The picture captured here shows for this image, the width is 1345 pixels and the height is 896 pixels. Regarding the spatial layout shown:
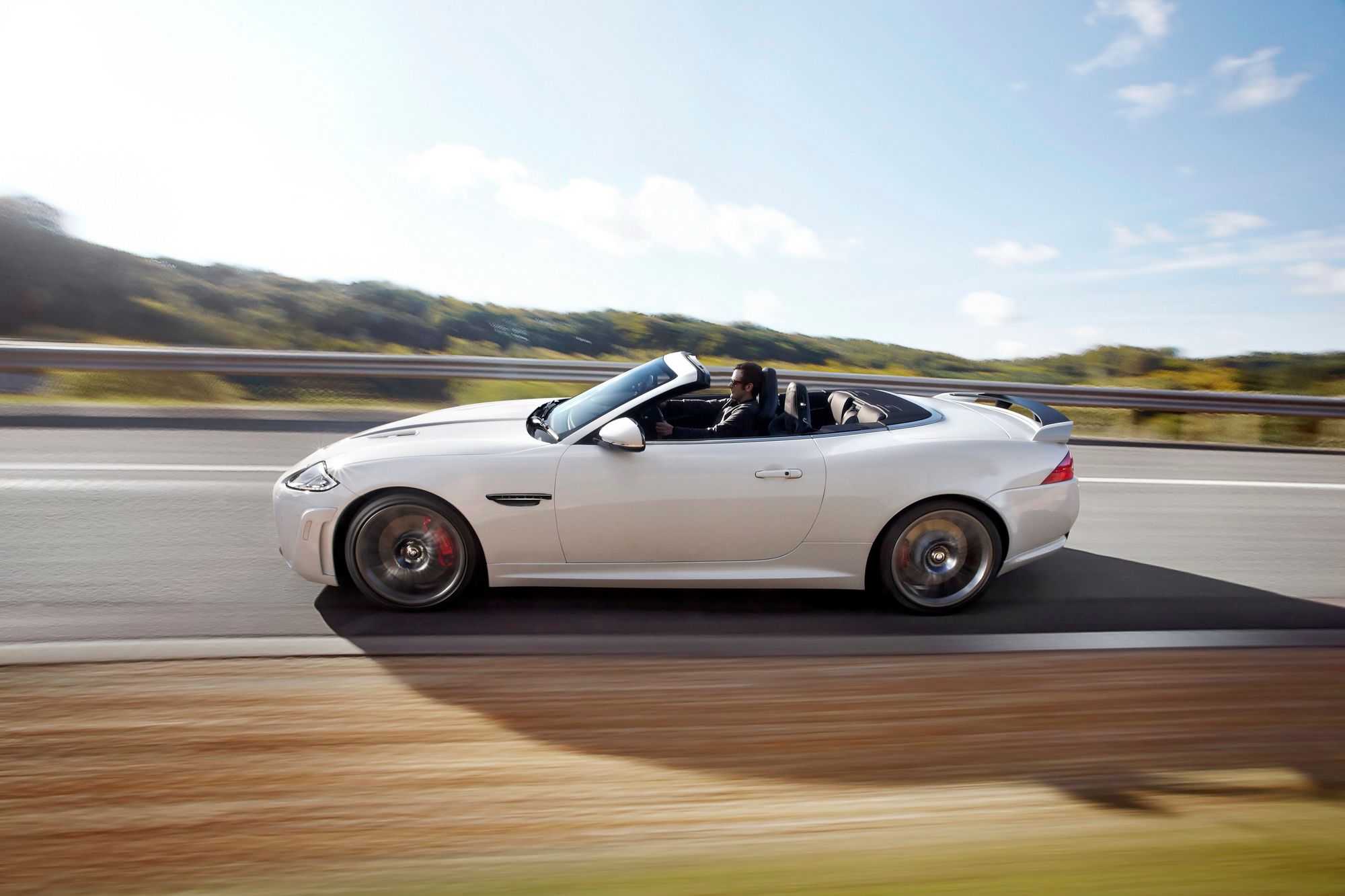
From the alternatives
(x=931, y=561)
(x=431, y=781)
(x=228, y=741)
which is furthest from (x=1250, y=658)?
(x=228, y=741)

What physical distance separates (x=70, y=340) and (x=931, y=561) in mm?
24628

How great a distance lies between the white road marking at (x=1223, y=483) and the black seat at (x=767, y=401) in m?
4.32

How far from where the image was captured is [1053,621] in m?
4.40

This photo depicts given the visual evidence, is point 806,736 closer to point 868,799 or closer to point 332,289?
point 868,799

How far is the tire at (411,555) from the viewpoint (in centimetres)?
415

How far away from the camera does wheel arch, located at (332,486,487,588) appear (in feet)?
13.5

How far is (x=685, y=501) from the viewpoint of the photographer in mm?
4086

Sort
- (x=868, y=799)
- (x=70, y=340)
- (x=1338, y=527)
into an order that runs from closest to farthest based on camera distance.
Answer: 1. (x=868, y=799)
2. (x=1338, y=527)
3. (x=70, y=340)

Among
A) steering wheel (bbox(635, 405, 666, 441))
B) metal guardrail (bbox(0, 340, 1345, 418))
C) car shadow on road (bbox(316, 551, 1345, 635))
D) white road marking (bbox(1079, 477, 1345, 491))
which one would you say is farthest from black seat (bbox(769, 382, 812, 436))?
metal guardrail (bbox(0, 340, 1345, 418))

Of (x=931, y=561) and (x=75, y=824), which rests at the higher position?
(x=931, y=561)

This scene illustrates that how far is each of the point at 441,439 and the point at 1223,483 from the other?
6883 millimetres

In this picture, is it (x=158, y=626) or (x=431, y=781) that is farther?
(x=158, y=626)

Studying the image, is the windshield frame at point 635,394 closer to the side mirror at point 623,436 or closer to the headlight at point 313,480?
the side mirror at point 623,436

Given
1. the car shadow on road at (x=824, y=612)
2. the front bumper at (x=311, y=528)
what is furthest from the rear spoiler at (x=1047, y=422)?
the front bumper at (x=311, y=528)
